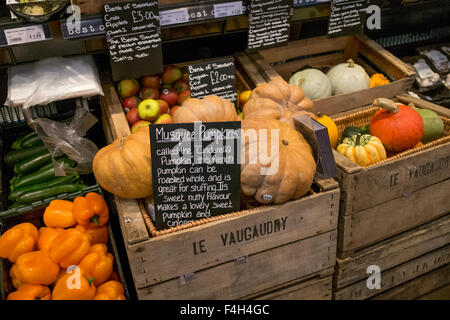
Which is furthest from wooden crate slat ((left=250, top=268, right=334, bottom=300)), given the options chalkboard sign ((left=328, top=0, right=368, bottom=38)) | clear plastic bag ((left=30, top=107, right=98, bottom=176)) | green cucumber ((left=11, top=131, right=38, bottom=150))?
green cucumber ((left=11, top=131, right=38, bottom=150))

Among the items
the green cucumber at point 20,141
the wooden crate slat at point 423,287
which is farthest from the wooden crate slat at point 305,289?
the green cucumber at point 20,141

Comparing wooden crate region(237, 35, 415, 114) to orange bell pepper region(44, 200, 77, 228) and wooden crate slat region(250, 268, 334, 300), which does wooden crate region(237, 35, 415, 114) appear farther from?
orange bell pepper region(44, 200, 77, 228)

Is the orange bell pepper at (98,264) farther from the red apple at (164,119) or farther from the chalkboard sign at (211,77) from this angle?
the chalkboard sign at (211,77)

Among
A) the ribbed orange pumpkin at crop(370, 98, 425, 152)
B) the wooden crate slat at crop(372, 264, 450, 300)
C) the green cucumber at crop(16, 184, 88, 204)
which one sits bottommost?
the wooden crate slat at crop(372, 264, 450, 300)

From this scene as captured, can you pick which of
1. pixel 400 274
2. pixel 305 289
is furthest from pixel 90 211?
pixel 400 274

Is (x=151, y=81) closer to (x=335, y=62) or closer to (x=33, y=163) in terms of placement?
(x=33, y=163)

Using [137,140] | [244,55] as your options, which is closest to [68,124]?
[137,140]

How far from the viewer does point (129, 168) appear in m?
1.59

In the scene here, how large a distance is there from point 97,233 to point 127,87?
2.62ft

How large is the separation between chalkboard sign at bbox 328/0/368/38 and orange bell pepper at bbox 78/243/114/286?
5.61ft

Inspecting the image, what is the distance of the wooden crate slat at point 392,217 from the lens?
6.42 ft

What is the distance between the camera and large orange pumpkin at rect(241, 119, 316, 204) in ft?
5.16

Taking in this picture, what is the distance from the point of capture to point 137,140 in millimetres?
1622

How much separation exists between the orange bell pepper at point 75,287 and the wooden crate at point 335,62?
1319 millimetres
